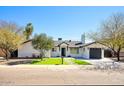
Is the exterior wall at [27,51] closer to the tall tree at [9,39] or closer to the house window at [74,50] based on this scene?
the tall tree at [9,39]

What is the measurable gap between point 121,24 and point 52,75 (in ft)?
21.3

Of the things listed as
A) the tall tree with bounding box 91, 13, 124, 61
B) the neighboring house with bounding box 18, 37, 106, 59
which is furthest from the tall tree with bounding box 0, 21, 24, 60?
the tall tree with bounding box 91, 13, 124, 61

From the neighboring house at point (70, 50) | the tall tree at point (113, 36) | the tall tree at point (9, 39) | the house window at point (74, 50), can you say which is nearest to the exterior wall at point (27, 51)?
the neighboring house at point (70, 50)

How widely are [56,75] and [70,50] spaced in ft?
16.2

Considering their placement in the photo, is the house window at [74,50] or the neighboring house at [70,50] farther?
the house window at [74,50]

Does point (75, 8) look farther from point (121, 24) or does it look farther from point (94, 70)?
point (121, 24)

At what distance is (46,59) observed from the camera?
52.9ft

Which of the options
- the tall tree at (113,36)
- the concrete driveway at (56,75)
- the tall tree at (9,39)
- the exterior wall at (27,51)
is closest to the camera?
the concrete driveway at (56,75)

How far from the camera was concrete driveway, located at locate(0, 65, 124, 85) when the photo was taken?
11789 millimetres

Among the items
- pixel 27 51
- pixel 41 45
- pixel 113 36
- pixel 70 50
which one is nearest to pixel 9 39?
pixel 27 51

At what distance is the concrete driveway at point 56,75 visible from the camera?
11.8 meters

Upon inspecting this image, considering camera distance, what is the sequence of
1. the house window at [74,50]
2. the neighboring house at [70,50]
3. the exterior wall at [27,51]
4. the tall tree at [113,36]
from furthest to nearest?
the exterior wall at [27,51], the house window at [74,50], the tall tree at [113,36], the neighboring house at [70,50]

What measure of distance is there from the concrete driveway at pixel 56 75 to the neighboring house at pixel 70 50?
1681 millimetres
